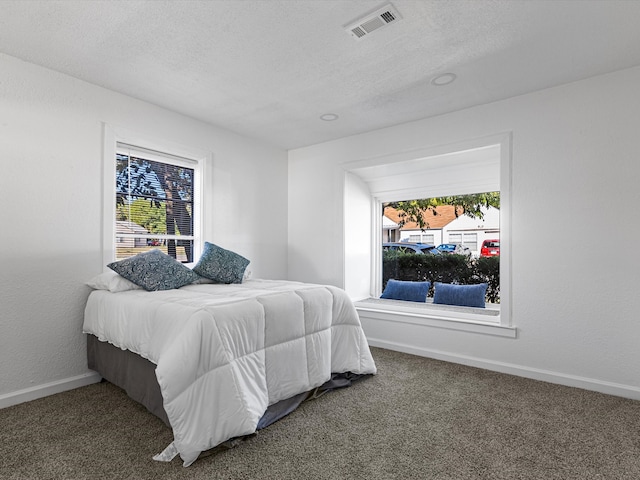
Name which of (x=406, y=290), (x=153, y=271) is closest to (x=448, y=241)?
(x=406, y=290)

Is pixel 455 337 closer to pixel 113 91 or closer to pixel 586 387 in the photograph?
pixel 586 387

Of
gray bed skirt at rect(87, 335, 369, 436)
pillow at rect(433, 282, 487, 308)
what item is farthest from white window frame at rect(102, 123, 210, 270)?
pillow at rect(433, 282, 487, 308)

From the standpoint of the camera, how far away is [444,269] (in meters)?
3.96

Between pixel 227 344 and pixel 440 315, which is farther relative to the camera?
pixel 440 315

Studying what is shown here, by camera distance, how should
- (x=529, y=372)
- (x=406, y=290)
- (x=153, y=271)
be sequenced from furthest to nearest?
(x=406, y=290)
(x=529, y=372)
(x=153, y=271)

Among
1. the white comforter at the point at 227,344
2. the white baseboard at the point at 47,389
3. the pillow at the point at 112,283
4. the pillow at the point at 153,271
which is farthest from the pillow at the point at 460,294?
the white baseboard at the point at 47,389

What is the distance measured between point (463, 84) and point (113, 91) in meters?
2.87

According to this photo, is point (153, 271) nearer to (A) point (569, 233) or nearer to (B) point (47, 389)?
(B) point (47, 389)

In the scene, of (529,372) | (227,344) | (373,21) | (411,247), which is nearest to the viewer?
(227,344)

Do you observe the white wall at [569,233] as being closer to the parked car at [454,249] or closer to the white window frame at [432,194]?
the white window frame at [432,194]

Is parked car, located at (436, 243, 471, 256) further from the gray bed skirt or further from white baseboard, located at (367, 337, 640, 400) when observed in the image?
the gray bed skirt

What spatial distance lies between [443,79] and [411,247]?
206cm

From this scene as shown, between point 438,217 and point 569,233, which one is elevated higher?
point 438,217

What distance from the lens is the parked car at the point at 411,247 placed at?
161 inches
